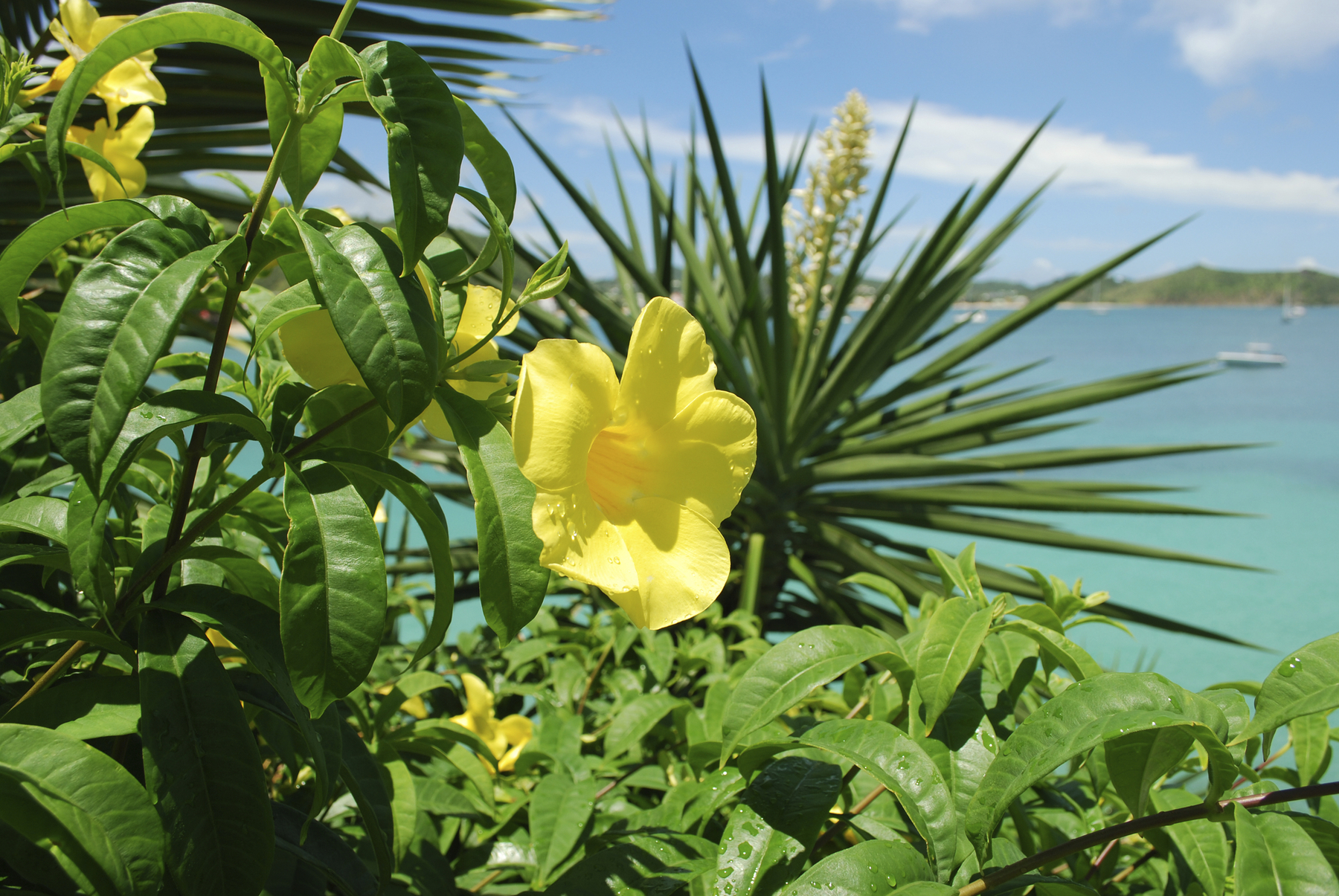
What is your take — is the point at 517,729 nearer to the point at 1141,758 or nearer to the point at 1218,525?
the point at 1141,758

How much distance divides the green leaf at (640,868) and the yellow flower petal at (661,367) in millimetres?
240

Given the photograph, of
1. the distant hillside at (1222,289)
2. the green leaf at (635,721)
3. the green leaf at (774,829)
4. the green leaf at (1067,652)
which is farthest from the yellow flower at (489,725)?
the distant hillside at (1222,289)

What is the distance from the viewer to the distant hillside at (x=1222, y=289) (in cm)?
3991

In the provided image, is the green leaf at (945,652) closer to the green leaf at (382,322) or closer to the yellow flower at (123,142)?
the green leaf at (382,322)

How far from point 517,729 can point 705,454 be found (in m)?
0.65

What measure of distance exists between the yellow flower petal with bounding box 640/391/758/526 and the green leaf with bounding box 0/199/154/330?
0.83 ft

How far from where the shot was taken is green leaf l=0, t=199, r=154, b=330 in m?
0.31

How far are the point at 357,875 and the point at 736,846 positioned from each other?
23cm

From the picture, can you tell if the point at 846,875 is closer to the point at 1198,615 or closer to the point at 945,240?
the point at 945,240

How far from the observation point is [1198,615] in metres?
6.12

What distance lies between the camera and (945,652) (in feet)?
1.38

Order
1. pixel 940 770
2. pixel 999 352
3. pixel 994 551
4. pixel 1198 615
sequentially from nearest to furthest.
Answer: pixel 940 770 < pixel 1198 615 < pixel 994 551 < pixel 999 352

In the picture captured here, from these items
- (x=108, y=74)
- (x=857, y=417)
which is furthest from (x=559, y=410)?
(x=857, y=417)

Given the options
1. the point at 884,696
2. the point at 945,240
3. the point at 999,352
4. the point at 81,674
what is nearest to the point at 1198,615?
the point at 945,240
